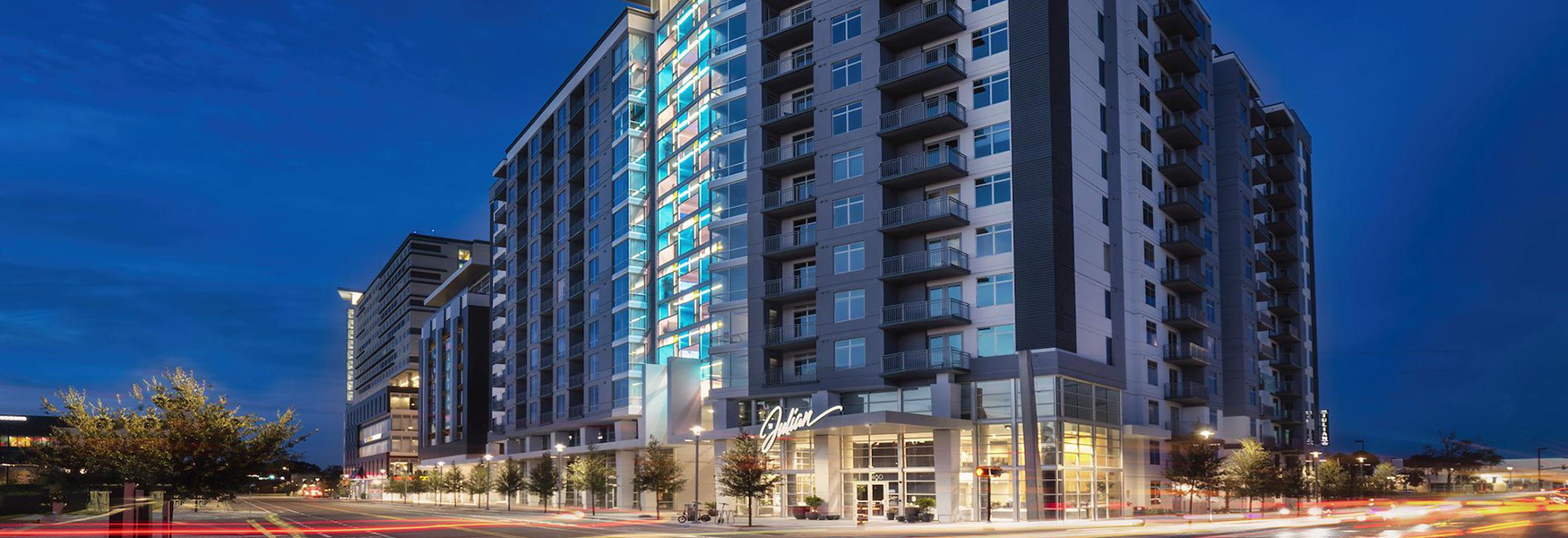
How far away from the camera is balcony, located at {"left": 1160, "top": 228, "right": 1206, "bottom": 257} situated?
8350 cm

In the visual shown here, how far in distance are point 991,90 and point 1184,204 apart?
70.1ft

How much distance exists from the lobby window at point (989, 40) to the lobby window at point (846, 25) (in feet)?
23.4

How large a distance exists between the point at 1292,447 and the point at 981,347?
57.1 metres

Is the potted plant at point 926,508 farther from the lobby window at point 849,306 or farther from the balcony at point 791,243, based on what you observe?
the balcony at point 791,243

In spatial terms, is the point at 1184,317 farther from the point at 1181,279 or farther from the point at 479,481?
the point at 479,481

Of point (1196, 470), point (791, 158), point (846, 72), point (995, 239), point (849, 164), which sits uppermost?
point (846, 72)

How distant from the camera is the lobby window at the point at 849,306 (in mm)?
71312

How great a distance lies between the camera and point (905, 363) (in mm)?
69312

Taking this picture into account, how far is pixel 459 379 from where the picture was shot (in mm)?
151375

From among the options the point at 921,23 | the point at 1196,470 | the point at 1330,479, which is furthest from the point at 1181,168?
the point at 1330,479

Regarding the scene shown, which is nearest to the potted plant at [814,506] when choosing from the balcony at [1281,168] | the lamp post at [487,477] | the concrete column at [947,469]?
the concrete column at [947,469]

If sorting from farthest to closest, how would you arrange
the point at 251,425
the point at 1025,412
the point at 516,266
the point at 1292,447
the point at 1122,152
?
the point at 516,266, the point at 1292,447, the point at 1122,152, the point at 1025,412, the point at 251,425

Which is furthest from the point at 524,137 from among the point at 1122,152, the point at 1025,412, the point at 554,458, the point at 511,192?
the point at 1025,412

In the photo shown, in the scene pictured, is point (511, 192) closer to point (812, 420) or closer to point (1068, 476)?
point (812, 420)
